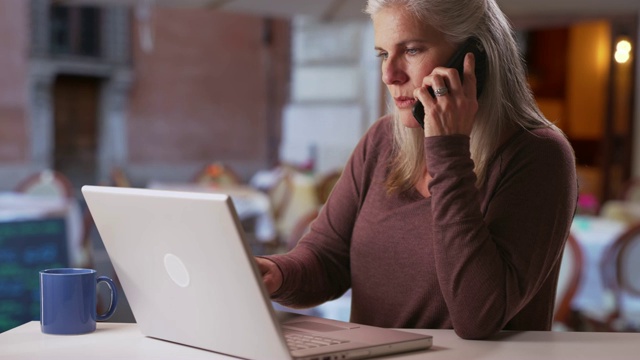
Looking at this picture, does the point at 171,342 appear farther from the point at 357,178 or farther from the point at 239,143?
the point at 239,143

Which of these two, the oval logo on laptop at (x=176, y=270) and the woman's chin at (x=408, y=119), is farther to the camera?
the woman's chin at (x=408, y=119)

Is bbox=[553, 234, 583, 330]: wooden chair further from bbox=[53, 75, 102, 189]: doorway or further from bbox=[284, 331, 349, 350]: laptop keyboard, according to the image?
bbox=[53, 75, 102, 189]: doorway

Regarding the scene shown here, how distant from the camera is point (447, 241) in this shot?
4.88 feet

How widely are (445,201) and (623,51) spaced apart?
6.30 m

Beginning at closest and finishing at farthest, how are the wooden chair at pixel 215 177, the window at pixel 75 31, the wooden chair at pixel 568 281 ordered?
1. the wooden chair at pixel 568 281
2. the wooden chair at pixel 215 177
3. the window at pixel 75 31

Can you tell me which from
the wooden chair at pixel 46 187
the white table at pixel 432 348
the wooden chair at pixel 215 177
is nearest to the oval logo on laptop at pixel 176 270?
the white table at pixel 432 348

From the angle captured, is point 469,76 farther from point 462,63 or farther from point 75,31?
point 75,31

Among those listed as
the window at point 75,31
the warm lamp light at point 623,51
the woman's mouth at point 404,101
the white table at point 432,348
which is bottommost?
the white table at point 432,348

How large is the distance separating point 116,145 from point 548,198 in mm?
18233

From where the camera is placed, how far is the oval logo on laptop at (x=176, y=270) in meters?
1.33

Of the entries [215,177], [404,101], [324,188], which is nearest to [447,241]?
[404,101]

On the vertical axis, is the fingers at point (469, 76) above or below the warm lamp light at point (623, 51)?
below

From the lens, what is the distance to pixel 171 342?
4.79 feet

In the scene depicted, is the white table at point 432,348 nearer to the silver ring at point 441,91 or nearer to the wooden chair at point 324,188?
the silver ring at point 441,91
